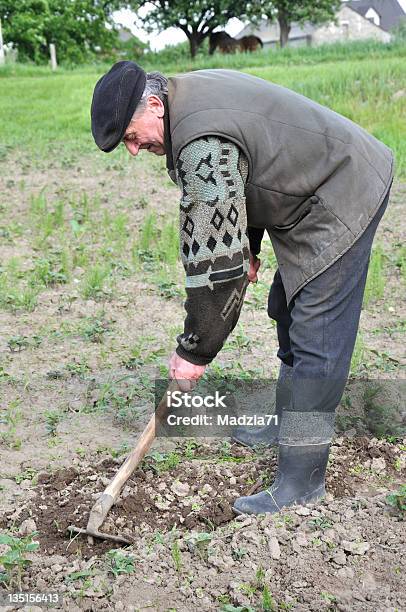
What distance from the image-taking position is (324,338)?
287 cm

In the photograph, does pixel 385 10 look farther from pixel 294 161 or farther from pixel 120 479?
pixel 120 479

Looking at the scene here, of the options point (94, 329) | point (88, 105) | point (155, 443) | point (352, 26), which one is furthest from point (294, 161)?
point (352, 26)

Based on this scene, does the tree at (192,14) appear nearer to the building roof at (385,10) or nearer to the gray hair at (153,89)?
the building roof at (385,10)

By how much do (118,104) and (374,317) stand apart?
2.97 m

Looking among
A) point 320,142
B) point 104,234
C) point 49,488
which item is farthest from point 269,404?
point 104,234

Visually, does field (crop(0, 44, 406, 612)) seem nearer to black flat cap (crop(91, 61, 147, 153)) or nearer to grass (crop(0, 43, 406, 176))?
black flat cap (crop(91, 61, 147, 153))

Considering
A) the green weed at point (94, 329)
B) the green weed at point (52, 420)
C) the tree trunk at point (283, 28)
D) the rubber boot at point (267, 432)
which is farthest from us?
the tree trunk at point (283, 28)

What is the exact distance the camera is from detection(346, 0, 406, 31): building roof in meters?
55.4

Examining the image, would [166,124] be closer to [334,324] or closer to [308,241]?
[308,241]

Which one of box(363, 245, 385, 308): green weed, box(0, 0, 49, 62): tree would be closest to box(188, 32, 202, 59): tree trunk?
box(0, 0, 49, 62): tree

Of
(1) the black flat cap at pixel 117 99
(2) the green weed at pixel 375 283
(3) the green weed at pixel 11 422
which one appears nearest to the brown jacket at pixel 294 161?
(1) the black flat cap at pixel 117 99

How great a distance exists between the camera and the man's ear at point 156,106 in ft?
8.36

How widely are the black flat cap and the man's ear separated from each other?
0.05 meters

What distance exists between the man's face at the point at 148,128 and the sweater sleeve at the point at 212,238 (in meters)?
0.14
